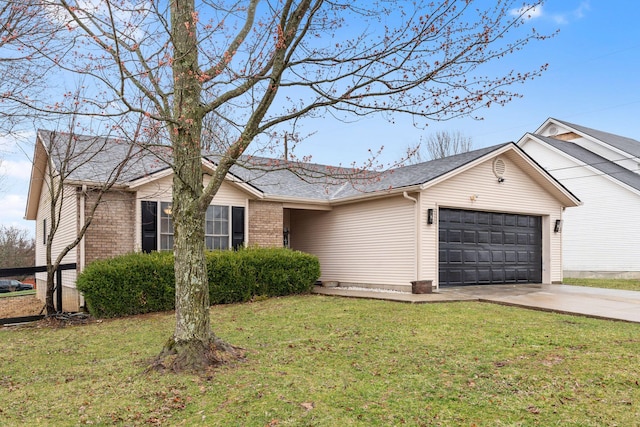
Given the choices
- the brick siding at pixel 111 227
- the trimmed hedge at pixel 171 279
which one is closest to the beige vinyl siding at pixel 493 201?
the trimmed hedge at pixel 171 279

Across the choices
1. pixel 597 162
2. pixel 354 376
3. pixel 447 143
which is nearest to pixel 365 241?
pixel 354 376

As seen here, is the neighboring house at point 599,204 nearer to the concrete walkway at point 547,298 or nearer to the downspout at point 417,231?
the concrete walkway at point 547,298

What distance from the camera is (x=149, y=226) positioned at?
39.2ft

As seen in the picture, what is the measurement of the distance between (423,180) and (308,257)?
3704 mm

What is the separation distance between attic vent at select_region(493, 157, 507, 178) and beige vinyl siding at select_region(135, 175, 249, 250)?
284 inches

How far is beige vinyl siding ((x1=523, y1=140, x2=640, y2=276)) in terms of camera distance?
19.5 meters

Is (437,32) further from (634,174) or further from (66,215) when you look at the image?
(634,174)

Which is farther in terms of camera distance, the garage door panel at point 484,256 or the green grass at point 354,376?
the garage door panel at point 484,256

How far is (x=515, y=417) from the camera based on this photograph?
13.9 ft

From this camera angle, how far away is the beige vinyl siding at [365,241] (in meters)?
12.7

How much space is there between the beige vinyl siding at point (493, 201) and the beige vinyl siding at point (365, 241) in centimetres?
46

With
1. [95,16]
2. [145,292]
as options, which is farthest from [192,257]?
[145,292]

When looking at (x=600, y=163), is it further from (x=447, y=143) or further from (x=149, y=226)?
(x=149, y=226)

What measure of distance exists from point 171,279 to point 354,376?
20.9 ft
